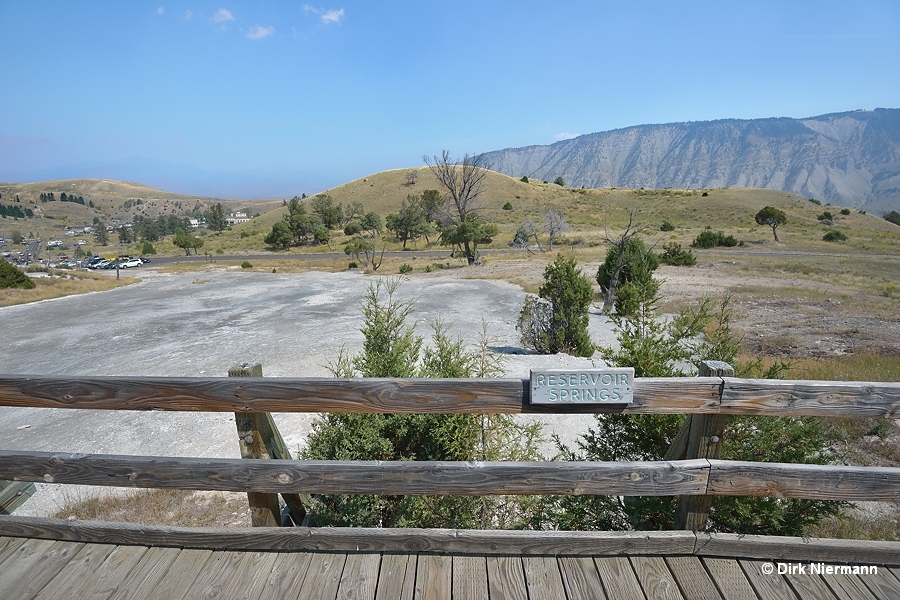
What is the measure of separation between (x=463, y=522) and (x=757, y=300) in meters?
18.0

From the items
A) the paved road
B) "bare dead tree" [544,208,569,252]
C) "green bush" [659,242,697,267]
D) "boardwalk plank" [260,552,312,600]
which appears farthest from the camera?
"bare dead tree" [544,208,569,252]

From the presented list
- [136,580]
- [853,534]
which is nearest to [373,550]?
[136,580]

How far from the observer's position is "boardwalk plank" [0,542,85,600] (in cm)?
242

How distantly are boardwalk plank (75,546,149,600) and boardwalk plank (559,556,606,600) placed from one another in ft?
7.49

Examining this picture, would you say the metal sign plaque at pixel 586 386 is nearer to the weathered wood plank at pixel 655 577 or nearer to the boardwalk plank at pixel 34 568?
the weathered wood plank at pixel 655 577

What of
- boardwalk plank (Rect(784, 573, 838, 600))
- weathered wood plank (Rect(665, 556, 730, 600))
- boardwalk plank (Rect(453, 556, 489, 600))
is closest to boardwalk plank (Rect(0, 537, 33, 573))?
boardwalk plank (Rect(453, 556, 489, 600))

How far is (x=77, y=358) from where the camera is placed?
11828mm

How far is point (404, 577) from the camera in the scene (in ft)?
7.91

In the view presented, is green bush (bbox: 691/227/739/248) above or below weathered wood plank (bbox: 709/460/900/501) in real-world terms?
below

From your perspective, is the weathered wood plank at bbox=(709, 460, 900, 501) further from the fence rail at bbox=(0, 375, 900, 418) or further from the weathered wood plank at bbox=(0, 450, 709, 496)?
the fence rail at bbox=(0, 375, 900, 418)

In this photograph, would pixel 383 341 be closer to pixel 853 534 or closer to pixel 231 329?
pixel 853 534

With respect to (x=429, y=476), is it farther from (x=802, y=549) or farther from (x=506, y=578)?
(x=802, y=549)

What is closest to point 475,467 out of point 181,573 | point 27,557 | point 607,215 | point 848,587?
point 181,573

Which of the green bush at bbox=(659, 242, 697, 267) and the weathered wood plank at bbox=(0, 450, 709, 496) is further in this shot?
the green bush at bbox=(659, 242, 697, 267)
